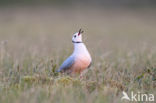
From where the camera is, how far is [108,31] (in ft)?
63.7

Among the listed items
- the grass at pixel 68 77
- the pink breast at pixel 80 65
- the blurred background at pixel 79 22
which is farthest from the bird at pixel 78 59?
the blurred background at pixel 79 22

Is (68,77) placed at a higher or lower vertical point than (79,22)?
lower

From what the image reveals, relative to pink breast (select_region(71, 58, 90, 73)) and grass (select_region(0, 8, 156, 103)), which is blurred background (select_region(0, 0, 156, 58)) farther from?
pink breast (select_region(71, 58, 90, 73))

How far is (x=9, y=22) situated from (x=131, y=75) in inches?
580

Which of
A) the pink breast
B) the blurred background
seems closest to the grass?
the pink breast

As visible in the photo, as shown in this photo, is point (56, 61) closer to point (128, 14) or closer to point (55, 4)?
point (128, 14)

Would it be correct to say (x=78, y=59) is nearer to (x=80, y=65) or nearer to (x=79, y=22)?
(x=80, y=65)

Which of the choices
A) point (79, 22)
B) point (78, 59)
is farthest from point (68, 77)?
point (79, 22)

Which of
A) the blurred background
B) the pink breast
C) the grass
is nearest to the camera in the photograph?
the grass

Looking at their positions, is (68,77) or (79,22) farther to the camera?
(79,22)

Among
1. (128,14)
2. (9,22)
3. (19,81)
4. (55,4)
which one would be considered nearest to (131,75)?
(19,81)

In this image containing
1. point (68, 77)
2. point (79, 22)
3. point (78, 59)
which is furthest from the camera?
point (79, 22)

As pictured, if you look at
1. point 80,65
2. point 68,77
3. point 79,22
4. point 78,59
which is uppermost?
point 79,22

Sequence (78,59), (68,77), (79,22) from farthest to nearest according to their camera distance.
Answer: (79,22)
(78,59)
(68,77)
